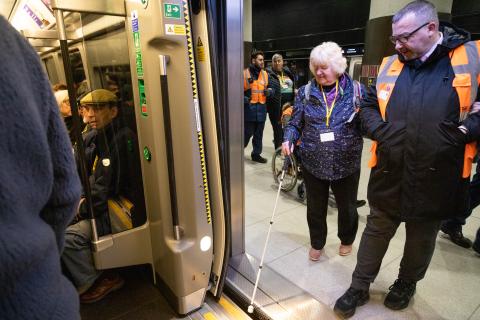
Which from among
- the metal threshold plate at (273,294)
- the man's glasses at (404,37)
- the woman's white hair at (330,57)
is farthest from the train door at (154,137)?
the man's glasses at (404,37)

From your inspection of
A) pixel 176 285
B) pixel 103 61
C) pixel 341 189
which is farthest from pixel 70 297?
pixel 341 189

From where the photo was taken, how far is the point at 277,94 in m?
5.35

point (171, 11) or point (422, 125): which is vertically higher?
point (171, 11)

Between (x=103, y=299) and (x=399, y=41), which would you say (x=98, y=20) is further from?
(x=103, y=299)

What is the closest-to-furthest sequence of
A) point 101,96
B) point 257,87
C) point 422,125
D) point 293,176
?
1. point 422,125
2. point 101,96
3. point 293,176
4. point 257,87

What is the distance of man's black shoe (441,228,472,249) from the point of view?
8.80ft

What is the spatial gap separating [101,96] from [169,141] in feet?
2.09

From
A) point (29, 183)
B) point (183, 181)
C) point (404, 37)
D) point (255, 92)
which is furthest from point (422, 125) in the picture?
point (255, 92)

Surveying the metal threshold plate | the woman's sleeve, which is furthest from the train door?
the woman's sleeve

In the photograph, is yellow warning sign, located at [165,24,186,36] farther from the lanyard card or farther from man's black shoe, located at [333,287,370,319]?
man's black shoe, located at [333,287,370,319]

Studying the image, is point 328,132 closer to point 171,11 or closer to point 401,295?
point 401,295

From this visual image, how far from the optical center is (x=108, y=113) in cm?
196

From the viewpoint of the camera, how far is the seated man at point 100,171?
193cm

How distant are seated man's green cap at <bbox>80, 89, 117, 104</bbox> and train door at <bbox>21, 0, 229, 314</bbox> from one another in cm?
1
